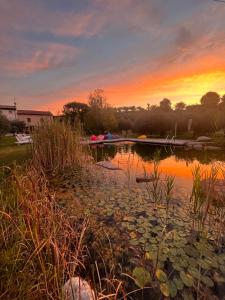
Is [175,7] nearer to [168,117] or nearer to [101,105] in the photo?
[168,117]

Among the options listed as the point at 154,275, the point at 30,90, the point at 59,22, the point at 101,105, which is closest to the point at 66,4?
the point at 59,22

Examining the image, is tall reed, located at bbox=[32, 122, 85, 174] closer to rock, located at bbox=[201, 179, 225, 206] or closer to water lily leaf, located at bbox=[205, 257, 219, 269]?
rock, located at bbox=[201, 179, 225, 206]

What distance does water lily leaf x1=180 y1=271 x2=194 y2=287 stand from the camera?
1718mm

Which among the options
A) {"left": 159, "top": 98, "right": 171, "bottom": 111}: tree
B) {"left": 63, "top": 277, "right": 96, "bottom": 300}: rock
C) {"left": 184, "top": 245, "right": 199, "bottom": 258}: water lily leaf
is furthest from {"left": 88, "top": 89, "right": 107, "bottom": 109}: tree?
{"left": 63, "top": 277, "right": 96, "bottom": 300}: rock

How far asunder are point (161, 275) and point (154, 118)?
1668 centimetres

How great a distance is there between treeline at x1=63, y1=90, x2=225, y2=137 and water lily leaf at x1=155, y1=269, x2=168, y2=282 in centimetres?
1208

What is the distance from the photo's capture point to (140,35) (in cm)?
694

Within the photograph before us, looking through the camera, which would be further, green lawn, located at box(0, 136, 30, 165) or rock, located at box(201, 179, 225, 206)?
green lawn, located at box(0, 136, 30, 165)

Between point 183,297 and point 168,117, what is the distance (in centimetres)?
1667

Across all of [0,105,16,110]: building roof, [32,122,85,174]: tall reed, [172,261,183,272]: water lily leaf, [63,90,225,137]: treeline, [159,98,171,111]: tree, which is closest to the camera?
[172,261,183,272]: water lily leaf

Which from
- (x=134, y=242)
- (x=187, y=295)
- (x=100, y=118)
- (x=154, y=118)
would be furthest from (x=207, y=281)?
(x=100, y=118)

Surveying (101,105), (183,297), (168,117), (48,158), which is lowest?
(183,297)

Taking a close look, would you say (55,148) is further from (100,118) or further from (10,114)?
(10,114)

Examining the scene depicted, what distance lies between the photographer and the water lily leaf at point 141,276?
5.65 ft
